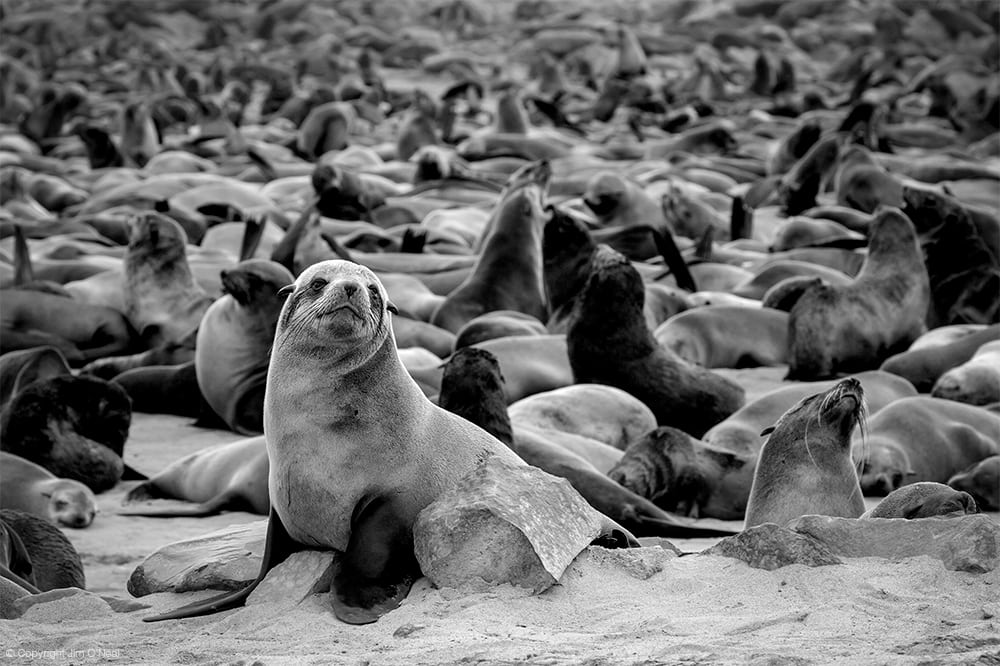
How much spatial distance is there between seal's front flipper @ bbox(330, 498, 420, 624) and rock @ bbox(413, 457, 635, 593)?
5cm

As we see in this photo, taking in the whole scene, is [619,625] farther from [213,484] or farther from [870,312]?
[870,312]

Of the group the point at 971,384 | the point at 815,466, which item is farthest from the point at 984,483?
the point at 971,384

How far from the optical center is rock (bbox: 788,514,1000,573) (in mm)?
3752

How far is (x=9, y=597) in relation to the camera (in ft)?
13.7

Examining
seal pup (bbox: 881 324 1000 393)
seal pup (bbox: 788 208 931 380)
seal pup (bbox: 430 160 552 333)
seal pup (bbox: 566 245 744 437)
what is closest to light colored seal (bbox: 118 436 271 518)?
seal pup (bbox: 566 245 744 437)

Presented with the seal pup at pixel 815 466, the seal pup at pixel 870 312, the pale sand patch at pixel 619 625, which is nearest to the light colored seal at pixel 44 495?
the pale sand patch at pixel 619 625

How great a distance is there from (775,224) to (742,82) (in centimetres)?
1834

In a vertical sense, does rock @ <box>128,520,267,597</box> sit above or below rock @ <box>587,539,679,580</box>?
below

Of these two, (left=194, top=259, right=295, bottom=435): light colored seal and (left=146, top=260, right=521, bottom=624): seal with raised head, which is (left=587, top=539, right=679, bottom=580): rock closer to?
(left=146, top=260, right=521, bottom=624): seal with raised head

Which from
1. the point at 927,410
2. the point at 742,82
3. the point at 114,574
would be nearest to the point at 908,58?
the point at 742,82

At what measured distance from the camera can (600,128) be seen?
78.6 feet

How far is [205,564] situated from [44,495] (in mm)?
1754

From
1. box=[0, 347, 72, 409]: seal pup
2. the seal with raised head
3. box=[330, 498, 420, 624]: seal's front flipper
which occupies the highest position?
the seal with raised head

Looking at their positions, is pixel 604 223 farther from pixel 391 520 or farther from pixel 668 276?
pixel 391 520
